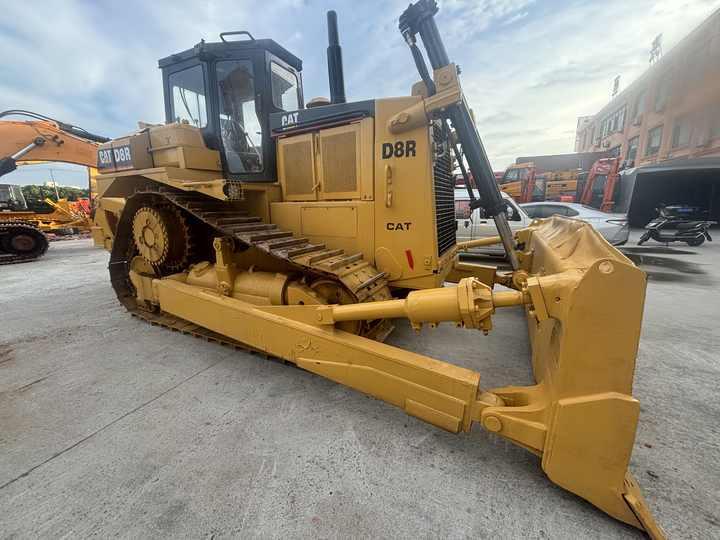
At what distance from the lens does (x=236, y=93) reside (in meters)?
3.39

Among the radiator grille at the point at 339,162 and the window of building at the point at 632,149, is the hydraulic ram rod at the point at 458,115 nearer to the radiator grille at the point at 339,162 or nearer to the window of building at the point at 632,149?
the radiator grille at the point at 339,162

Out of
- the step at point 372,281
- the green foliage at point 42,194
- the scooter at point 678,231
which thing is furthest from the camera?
the green foliage at point 42,194

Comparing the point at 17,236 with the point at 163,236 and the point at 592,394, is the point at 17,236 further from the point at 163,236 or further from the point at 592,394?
the point at 592,394

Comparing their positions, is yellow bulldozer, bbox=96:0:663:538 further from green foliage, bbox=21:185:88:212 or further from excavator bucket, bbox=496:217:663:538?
green foliage, bbox=21:185:88:212

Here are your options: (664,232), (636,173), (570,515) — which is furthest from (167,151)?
(636,173)

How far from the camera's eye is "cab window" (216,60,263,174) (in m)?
3.27

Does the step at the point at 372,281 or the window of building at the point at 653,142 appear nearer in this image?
the step at the point at 372,281

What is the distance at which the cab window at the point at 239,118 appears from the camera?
327 cm

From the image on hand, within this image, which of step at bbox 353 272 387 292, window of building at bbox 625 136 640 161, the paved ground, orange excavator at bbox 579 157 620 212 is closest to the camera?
the paved ground

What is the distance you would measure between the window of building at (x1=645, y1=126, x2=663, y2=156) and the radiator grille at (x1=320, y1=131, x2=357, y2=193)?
17211 millimetres

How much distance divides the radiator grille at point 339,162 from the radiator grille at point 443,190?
72 cm

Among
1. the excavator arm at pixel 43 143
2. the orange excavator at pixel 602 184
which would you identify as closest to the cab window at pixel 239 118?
the excavator arm at pixel 43 143

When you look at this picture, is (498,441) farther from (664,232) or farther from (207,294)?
(664,232)

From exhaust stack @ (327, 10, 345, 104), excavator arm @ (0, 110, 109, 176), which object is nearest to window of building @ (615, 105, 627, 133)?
exhaust stack @ (327, 10, 345, 104)
